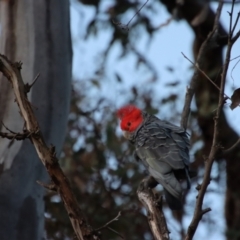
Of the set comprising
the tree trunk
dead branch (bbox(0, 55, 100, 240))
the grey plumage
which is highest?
the tree trunk

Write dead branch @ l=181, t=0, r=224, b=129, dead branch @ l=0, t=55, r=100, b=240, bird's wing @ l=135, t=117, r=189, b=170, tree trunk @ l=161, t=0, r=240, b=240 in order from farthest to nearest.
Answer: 1. tree trunk @ l=161, t=0, r=240, b=240
2. dead branch @ l=181, t=0, r=224, b=129
3. bird's wing @ l=135, t=117, r=189, b=170
4. dead branch @ l=0, t=55, r=100, b=240

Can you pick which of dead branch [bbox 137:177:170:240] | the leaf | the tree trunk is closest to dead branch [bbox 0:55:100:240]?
dead branch [bbox 137:177:170:240]

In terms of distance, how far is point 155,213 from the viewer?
2188 mm

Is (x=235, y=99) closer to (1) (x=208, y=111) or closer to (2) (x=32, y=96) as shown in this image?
(2) (x=32, y=96)

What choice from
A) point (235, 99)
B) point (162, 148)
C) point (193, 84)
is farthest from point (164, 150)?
point (235, 99)

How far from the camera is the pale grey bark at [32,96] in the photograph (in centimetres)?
280

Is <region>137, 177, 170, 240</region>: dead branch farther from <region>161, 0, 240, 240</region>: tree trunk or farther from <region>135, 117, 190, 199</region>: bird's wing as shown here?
<region>161, 0, 240, 240</region>: tree trunk

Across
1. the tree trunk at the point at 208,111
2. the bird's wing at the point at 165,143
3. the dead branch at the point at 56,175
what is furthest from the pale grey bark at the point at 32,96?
the tree trunk at the point at 208,111

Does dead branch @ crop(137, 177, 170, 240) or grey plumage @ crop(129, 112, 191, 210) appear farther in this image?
grey plumage @ crop(129, 112, 191, 210)

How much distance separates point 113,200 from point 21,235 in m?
1.94

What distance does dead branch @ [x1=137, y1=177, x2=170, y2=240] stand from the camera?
6.81 ft

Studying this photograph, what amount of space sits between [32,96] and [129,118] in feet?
2.09

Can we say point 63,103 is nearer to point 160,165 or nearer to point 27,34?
point 27,34

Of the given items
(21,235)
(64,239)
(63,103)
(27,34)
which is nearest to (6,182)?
(21,235)
